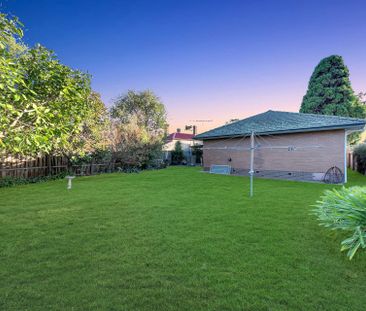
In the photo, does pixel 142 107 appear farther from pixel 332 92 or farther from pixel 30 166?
pixel 332 92

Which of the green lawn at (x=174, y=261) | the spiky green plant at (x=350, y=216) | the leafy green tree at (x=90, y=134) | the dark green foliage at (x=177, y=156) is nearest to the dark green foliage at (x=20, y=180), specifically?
the leafy green tree at (x=90, y=134)

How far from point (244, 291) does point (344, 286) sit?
4.10 ft

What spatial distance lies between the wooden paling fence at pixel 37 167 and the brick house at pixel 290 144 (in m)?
9.67

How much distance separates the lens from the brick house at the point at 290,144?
11.8 m

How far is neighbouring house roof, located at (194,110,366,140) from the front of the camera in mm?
11559

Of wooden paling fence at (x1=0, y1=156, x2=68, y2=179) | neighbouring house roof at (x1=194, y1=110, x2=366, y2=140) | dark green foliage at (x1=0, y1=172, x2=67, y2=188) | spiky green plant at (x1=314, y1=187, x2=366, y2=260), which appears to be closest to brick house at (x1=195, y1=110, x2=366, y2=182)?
neighbouring house roof at (x1=194, y1=110, x2=366, y2=140)

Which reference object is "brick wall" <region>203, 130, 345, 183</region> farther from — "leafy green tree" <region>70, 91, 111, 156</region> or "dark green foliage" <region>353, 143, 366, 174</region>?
"leafy green tree" <region>70, 91, 111, 156</region>

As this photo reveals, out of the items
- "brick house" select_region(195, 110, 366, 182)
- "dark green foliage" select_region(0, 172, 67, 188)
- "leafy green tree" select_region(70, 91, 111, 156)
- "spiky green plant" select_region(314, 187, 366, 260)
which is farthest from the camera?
"leafy green tree" select_region(70, 91, 111, 156)

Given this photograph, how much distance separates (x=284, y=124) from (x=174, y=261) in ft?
43.0

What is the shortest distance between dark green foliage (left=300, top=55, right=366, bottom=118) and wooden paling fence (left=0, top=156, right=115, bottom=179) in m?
23.2

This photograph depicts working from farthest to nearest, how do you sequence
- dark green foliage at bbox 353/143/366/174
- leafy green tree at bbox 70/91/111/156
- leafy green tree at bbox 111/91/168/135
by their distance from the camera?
1. leafy green tree at bbox 111/91/168/135
2. dark green foliage at bbox 353/143/366/174
3. leafy green tree at bbox 70/91/111/156

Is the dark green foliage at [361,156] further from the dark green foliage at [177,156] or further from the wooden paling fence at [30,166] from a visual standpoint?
the wooden paling fence at [30,166]

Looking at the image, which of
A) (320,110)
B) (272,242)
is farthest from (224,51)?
(320,110)

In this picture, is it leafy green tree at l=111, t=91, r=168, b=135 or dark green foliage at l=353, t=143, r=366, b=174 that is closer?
A: dark green foliage at l=353, t=143, r=366, b=174
